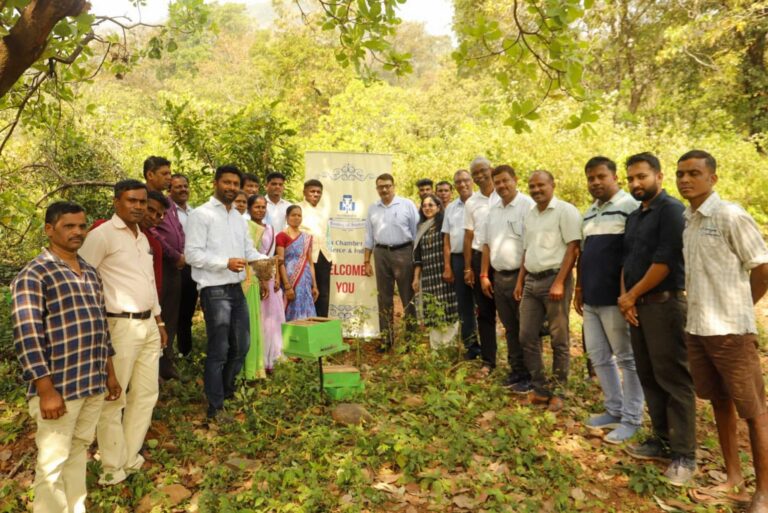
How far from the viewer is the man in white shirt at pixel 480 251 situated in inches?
219

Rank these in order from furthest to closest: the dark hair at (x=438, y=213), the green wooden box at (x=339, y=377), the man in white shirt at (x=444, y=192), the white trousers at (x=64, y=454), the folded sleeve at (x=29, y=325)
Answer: the man in white shirt at (x=444, y=192) < the dark hair at (x=438, y=213) < the green wooden box at (x=339, y=377) < the white trousers at (x=64, y=454) < the folded sleeve at (x=29, y=325)

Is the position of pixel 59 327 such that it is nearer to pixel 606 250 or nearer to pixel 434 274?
pixel 606 250

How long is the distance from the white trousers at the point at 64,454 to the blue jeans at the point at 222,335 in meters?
1.22

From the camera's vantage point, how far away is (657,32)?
49.2 ft

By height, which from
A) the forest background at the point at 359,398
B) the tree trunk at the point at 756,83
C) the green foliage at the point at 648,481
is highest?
the tree trunk at the point at 756,83

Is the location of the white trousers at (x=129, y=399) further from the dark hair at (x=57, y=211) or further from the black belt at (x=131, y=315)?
the dark hair at (x=57, y=211)

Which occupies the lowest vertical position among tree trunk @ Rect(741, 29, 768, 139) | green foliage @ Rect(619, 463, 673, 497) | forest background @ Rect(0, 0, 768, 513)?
green foliage @ Rect(619, 463, 673, 497)

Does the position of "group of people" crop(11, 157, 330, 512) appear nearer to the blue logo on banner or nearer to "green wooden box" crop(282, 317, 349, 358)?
"green wooden box" crop(282, 317, 349, 358)

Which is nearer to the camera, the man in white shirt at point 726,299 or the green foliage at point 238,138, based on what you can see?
the man in white shirt at point 726,299

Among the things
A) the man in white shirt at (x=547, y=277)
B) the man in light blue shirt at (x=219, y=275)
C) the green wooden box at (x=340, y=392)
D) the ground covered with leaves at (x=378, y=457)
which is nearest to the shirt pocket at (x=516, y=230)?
the man in white shirt at (x=547, y=277)

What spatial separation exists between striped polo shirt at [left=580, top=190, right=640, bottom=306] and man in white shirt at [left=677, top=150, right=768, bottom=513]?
0.76m

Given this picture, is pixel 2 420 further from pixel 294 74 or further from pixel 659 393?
pixel 294 74

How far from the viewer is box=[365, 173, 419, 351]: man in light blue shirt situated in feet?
21.3

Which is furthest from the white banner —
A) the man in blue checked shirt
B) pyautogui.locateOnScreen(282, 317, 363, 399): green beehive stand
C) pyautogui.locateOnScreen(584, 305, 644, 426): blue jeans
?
the man in blue checked shirt
